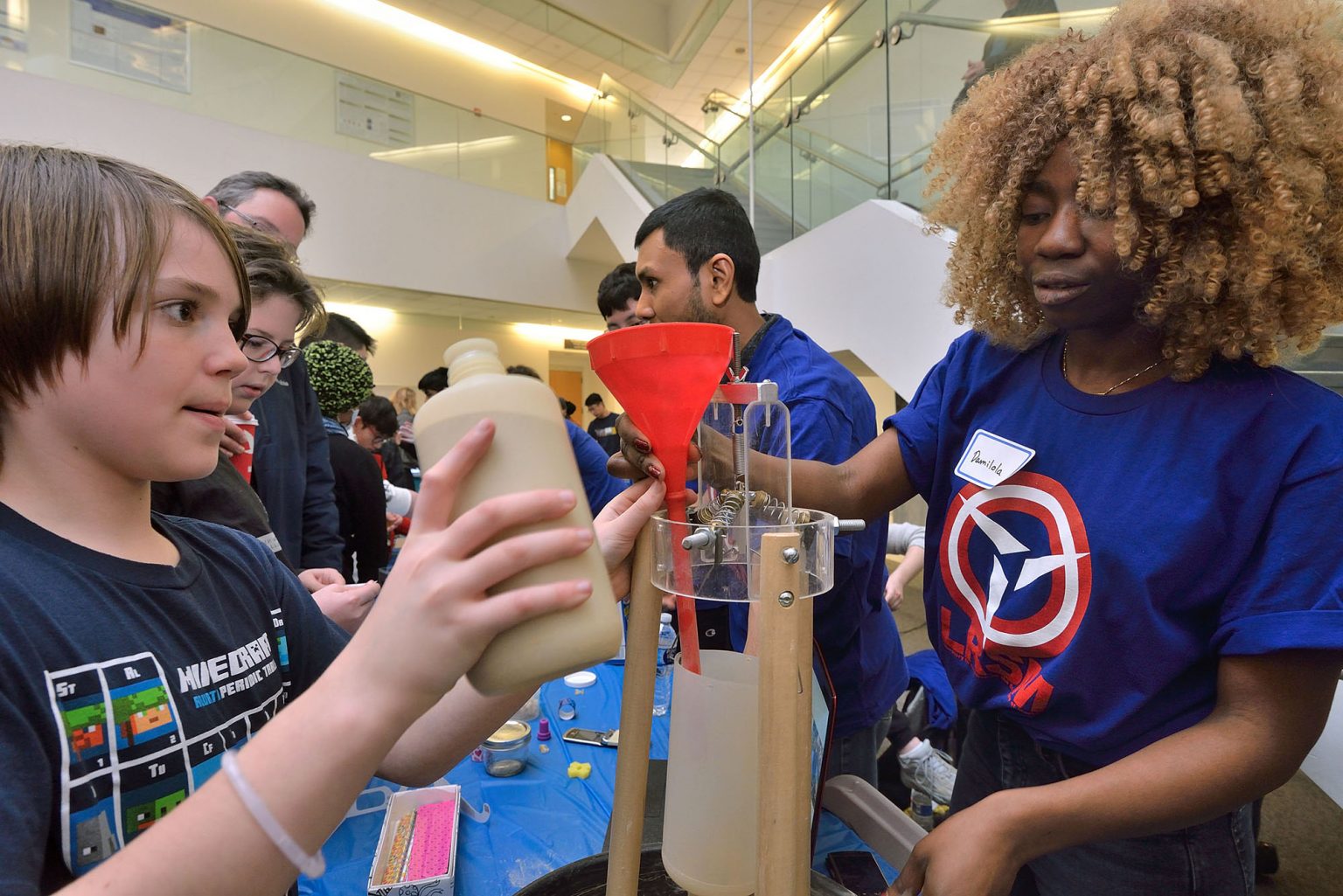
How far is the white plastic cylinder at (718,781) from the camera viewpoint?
20.9 inches

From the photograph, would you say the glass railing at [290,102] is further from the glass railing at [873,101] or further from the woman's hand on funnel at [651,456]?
the woman's hand on funnel at [651,456]

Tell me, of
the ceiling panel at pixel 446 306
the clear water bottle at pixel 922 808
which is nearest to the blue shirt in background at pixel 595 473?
the clear water bottle at pixel 922 808

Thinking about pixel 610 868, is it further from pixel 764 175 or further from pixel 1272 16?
pixel 764 175

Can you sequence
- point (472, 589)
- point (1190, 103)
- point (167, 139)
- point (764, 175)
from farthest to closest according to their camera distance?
point (167, 139) → point (764, 175) → point (1190, 103) → point (472, 589)

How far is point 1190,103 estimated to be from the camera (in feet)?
2.38

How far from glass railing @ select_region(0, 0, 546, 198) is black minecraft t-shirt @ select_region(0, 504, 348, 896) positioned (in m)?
6.94

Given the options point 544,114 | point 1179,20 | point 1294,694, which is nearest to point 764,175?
point 1179,20

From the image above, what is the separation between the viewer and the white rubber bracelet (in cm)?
35

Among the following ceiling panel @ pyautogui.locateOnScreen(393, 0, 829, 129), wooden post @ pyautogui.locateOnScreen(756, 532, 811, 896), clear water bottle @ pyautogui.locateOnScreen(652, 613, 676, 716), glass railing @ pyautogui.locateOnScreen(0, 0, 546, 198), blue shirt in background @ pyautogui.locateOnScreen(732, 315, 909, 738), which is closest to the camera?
wooden post @ pyautogui.locateOnScreen(756, 532, 811, 896)

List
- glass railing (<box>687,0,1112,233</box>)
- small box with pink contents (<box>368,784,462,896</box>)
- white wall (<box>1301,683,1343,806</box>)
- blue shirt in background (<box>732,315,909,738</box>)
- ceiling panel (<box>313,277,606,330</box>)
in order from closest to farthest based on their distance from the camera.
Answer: small box with pink contents (<box>368,784,462,896</box>) < blue shirt in background (<box>732,315,909,738</box>) < white wall (<box>1301,683,1343,806</box>) < glass railing (<box>687,0,1112,233</box>) < ceiling panel (<box>313,277,606,330</box>)

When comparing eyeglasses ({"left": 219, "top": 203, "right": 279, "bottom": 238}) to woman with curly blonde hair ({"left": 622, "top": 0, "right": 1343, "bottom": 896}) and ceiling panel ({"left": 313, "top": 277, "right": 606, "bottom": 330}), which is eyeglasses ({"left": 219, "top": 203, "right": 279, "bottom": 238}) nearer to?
woman with curly blonde hair ({"left": 622, "top": 0, "right": 1343, "bottom": 896})

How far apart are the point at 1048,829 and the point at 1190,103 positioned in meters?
0.77

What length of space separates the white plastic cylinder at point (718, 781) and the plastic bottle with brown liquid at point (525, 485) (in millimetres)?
188

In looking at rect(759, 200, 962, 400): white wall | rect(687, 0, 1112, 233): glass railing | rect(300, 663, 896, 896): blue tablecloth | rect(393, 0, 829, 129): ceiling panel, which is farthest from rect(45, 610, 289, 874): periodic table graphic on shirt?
rect(393, 0, 829, 129): ceiling panel
